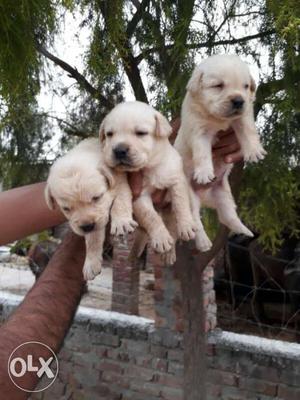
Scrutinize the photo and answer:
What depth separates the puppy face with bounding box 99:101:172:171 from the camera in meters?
1.49

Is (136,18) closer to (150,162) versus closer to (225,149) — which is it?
(225,149)

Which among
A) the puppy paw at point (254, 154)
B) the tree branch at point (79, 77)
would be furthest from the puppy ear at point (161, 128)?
the tree branch at point (79, 77)

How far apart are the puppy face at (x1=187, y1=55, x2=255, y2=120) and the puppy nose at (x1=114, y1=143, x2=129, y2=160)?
33 cm

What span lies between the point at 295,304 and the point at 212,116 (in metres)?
4.29

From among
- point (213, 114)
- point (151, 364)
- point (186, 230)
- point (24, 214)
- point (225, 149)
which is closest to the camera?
point (186, 230)

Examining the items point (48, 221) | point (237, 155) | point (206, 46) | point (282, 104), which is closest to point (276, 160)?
point (282, 104)

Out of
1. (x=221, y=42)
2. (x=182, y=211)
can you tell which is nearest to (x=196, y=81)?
(x=182, y=211)

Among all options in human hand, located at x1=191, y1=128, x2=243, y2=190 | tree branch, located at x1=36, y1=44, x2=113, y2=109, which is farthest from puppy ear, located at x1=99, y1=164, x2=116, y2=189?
tree branch, located at x1=36, y1=44, x2=113, y2=109

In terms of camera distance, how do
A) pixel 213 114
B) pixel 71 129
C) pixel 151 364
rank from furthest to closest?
pixel 151 364 → pixel 71 129 → pixel 213 114

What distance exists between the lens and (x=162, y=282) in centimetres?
382

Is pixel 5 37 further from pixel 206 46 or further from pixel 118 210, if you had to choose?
pixel 118 210

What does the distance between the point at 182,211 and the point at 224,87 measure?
42 centimetres

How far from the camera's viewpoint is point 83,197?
4.73ft

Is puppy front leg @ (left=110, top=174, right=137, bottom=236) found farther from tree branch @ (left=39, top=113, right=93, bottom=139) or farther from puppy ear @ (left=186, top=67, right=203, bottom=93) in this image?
tree branch @ (left=39, top=113, right=93, bottom=139)
